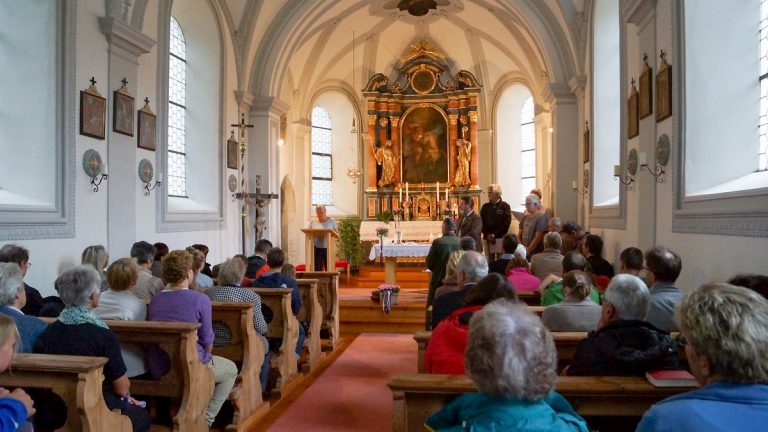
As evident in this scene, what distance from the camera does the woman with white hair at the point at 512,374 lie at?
174 centimetres

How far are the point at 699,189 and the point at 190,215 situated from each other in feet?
24.0

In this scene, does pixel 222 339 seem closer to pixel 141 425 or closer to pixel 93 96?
pixel 141 425

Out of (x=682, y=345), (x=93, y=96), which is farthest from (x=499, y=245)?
(x=682, y=345)

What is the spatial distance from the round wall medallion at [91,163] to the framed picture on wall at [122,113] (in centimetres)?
52

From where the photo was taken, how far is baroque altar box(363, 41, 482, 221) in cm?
1716

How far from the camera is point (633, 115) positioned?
7.14 m

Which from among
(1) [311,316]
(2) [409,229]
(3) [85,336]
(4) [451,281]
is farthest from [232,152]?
(3) [85,336]

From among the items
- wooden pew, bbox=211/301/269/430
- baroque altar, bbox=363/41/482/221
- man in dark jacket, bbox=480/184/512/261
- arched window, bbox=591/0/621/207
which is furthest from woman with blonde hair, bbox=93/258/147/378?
baroque altar, bbox=363/41/482/221

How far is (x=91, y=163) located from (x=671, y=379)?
674 cm

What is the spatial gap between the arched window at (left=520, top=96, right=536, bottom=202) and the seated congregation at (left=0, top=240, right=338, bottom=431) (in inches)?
459

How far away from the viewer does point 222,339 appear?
16.1 feet

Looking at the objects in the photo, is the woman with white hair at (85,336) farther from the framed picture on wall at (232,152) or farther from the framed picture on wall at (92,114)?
the framed picture on wall at (232,152)

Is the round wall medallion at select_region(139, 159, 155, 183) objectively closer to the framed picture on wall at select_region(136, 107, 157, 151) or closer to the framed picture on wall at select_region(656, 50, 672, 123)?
the framed picture on wall at select_region(136, 107, 157, 151)

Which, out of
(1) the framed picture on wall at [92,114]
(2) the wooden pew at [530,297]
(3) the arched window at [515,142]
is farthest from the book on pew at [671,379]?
(3) the arched window at [515,142]
